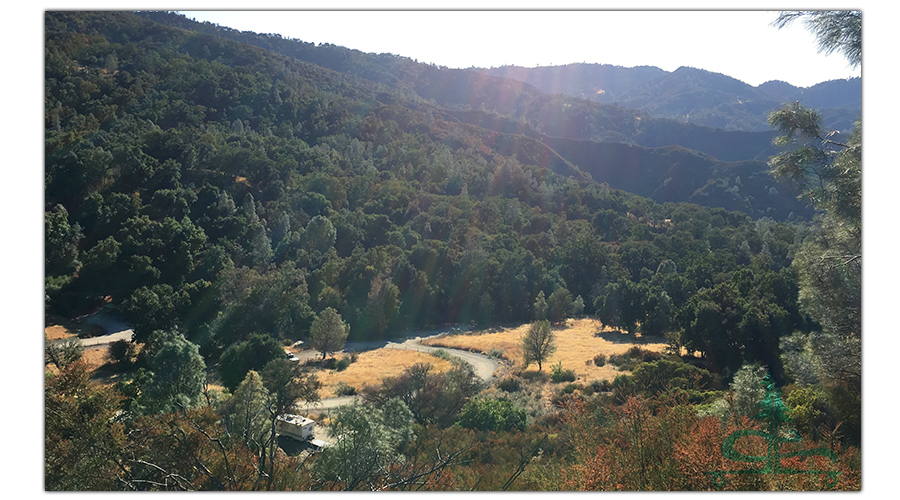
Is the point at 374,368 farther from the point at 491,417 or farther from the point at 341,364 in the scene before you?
the point at 491,417

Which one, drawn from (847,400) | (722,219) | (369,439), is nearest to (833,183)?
(847,400)

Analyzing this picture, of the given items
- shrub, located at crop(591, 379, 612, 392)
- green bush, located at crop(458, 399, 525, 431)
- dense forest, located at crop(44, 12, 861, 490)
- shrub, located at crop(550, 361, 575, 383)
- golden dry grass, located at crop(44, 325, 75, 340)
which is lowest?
shrub, located at crop(550, 361, 575, 383)

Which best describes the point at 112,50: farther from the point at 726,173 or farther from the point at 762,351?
the point at 726,173

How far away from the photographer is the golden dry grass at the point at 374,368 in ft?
80.6

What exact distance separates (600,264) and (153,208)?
48719 mm

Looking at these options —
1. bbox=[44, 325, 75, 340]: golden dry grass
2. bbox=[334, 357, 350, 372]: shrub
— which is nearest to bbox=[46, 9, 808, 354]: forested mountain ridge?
bbox=[44, 325, 75, 340]: golden dry grass

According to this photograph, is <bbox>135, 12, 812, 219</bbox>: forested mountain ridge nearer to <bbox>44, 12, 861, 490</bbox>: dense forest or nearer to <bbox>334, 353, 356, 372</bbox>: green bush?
<bbox>44, 12, 861, 490</bbox>: dense forest

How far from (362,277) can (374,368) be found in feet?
59.8

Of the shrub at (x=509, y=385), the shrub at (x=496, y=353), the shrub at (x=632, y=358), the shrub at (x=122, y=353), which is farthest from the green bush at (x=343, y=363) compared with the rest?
the shrub at (x=632, y=358)

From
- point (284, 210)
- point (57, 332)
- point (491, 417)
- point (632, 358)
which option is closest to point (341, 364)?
point (57, 332)

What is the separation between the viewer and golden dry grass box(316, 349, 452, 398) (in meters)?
24.6

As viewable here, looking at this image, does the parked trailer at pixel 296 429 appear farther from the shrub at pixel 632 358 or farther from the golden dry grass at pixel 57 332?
the golden dry grass at pixel 57 332

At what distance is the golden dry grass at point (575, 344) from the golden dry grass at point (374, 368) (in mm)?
4902

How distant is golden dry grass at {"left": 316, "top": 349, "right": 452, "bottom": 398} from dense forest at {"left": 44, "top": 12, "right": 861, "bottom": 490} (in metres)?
2.99
